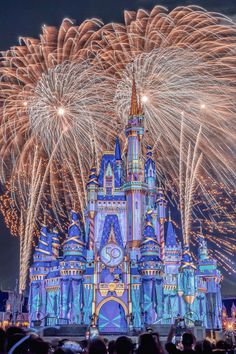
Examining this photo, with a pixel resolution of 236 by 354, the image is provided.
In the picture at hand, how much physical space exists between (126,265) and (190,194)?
14.1m

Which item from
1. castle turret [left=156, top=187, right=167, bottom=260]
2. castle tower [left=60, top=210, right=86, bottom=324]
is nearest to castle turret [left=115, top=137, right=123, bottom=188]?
castle turret [left=156, top=187, right=167, bottom=260]

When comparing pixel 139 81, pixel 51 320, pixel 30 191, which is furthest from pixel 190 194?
pixel 51 320

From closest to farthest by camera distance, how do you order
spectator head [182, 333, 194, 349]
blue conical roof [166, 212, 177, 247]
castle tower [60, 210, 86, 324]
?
spectator head [182, 333, 194, 349] → castle tower [60, 210, 86, 324] → blue conical roof [166, 212, 177, 247]

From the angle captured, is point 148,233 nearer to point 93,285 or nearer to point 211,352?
point 93,285

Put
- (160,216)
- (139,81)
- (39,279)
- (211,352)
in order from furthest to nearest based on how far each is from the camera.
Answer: (160,216), (39,279), (139,81), (211,352)

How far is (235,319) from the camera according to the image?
90938mm

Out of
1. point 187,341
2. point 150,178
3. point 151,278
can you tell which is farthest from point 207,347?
point 150,178

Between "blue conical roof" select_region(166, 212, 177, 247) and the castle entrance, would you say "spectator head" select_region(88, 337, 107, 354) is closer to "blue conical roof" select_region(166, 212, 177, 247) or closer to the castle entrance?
the castle entrance

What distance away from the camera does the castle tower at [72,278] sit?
58.8 meters

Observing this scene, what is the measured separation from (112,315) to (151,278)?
7137 millimetres

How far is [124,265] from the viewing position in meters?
61.2

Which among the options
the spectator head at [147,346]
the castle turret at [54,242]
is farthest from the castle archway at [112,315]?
the spectator head at [147,346]

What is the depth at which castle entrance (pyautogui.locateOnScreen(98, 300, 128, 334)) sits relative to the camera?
59.0 metres

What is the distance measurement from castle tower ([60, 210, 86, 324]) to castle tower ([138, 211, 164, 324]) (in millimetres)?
8300
